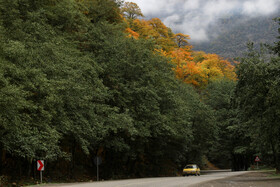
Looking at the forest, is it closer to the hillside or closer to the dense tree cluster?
the dense tree cluster

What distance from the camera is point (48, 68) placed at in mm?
20625

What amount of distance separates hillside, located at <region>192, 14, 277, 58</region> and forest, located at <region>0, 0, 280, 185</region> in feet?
334

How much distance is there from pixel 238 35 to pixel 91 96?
15403cm

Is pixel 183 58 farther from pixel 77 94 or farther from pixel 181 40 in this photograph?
pixel 77 94

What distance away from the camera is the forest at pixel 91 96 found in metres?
18.4

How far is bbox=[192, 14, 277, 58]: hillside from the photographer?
141000mm

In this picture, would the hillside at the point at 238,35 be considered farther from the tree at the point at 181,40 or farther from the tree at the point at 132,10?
the tree at the point at 132,10

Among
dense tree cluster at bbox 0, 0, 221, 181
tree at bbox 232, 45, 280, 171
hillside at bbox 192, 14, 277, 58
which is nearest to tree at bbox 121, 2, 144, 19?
dense tree cluster at bbox 0, 0, 221, 181

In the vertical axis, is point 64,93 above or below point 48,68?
below

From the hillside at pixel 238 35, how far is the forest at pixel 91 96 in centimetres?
10178

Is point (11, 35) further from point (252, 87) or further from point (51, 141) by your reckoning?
point (252, 87)

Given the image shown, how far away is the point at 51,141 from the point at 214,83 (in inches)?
1880

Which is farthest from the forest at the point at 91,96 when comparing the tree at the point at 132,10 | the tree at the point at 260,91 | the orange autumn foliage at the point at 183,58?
the tree at the point at 132,10

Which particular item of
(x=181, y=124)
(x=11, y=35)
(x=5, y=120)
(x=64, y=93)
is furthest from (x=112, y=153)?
(x=5, y=120)
